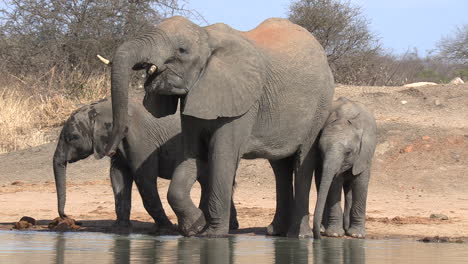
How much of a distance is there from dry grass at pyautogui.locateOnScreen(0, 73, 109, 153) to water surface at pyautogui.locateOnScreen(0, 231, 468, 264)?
8732 mm

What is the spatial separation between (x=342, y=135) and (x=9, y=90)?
458 inches

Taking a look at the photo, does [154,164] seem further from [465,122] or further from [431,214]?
[465,122]

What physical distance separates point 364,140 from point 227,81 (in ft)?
5.87

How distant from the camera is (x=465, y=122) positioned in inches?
703

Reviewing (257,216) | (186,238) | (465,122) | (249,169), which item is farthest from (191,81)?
(465,122)

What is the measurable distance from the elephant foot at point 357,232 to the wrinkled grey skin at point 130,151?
4.39 ft

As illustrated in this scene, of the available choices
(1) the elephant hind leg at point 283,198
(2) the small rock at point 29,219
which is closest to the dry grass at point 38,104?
(2) the small rock at point 29,219

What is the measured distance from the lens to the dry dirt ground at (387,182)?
484 inches

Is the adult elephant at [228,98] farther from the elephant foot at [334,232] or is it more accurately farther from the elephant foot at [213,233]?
the elephant foot at [334,232]

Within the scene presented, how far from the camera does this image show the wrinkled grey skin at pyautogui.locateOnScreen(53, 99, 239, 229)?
11367 millimetres

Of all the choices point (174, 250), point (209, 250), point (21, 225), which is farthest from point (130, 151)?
point (209, 250)

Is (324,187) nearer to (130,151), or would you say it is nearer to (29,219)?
(130,151)

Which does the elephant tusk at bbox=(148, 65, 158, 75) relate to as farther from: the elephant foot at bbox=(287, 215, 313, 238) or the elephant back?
the elephant foot at bbox=(287, 215, 313, 238)

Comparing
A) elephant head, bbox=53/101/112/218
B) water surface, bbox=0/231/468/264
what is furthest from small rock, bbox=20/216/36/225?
water surface, bbox=0/231/468/264
